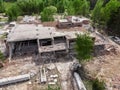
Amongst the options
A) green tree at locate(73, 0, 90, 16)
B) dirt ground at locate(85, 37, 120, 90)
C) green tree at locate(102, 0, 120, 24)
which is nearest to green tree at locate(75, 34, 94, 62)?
dirt ground at locate(85, 37, 120, 90)

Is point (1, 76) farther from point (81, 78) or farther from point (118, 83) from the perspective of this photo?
point (118, 83)

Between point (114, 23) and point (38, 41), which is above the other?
point (38, 41)

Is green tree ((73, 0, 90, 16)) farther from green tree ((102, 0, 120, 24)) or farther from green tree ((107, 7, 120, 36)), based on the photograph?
green tree ((107, 7, 120, 36))

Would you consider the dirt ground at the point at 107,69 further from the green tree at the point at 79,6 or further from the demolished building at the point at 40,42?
the green tree at the point at 79,6

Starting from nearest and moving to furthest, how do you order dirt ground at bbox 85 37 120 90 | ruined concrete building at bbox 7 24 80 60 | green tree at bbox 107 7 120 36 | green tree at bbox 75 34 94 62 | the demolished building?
dirt ground at bbox 85 37 120 90 < green tree at bbox 75 34 94 62 < the demolished building < ruined concrete building at bbox 7 24 80 60 < green tree at bbox 107 7 120 36

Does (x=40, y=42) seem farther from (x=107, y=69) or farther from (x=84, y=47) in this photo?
(x=107, y=69)

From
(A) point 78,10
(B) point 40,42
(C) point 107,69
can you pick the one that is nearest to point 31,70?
(B) point 40,42
